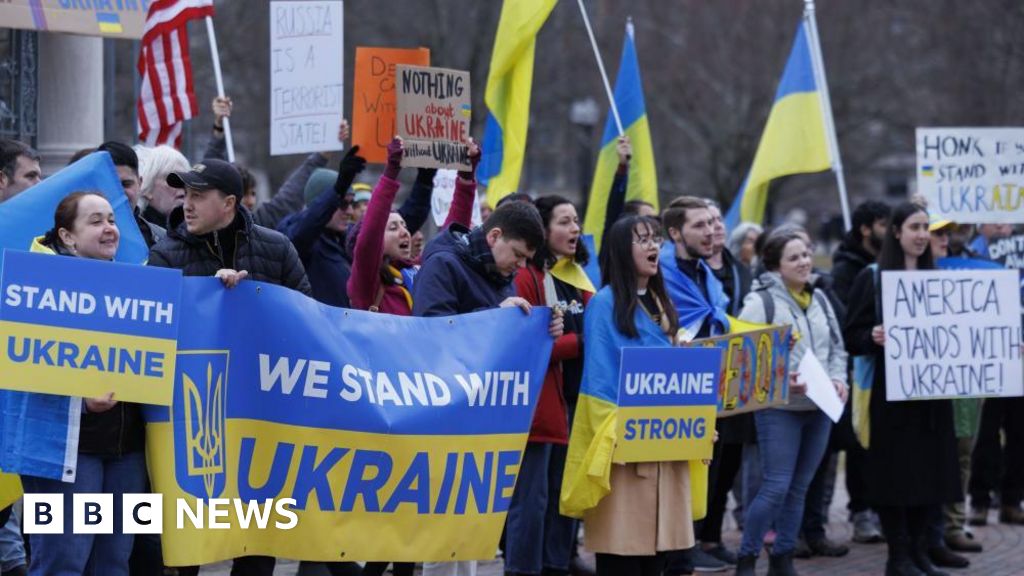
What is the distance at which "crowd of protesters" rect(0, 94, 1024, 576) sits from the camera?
20.6 feet

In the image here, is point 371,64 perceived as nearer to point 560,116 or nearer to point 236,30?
point 236,30

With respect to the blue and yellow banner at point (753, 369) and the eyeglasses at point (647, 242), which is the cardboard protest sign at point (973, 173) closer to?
the blue and yellow banner at point (753, 369)

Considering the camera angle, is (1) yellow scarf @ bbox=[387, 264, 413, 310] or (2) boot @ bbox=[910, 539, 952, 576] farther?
(2) boot @ bbox=[910, 539, 952, 576]

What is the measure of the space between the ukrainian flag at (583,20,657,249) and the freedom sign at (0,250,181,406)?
5.26 m

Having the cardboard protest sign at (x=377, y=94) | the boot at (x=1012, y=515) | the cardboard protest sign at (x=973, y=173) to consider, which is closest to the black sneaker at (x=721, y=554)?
the cardboard protest sign at (x=973, y=173)

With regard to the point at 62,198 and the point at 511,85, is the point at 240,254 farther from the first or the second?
the point at 511,85

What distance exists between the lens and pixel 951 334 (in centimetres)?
934

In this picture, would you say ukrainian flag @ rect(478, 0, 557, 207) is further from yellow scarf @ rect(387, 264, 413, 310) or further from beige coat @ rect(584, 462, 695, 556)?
beige coat @ rect(584, 462, 695, 556)

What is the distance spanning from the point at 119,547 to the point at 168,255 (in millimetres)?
1137

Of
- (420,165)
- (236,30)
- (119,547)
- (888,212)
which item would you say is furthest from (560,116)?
(119,547)

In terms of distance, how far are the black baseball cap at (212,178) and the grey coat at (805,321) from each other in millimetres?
3675

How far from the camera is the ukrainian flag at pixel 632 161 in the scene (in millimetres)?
11086

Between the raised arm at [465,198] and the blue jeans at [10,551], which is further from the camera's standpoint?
the raised arm at [465,198]

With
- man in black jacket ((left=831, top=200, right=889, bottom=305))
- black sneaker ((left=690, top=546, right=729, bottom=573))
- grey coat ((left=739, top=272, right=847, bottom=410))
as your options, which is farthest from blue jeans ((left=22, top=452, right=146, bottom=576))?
man in black jacket ((left=831, top=200, right=889, bottom=305))
